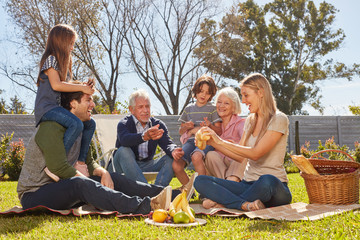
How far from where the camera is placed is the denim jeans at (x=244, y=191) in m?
3.24

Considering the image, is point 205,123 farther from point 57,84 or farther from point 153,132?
point 57,84

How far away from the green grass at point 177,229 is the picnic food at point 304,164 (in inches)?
27.6

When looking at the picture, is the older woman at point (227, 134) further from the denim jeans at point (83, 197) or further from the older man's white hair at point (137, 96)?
the denim jeans at point (83, 197)

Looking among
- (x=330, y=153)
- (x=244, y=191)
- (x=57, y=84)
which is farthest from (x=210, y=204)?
(x=330, y=153)

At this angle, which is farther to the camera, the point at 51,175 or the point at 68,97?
the point at 68,97

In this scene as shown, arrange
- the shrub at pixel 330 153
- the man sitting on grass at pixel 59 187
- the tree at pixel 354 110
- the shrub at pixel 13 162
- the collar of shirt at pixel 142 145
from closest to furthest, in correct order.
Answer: the man sitting on grass at pixel 59 187, the collar of shirt at pixel 142 145, the shrub at pixel 330 153, the shrub at pixel 13 162, the tree at pixel 354 110

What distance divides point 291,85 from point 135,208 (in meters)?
22.7

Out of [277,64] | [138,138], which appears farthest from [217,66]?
[138,138]

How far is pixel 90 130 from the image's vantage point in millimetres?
3588

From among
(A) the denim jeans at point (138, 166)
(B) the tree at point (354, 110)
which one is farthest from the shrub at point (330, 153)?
(B) the tree at point (354, 110)

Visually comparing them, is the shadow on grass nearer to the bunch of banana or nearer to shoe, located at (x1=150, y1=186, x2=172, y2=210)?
shoe, located at (x1=150, y1=186, x2=172, y2=210)

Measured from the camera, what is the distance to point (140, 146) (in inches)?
175

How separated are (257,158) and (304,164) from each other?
1.86ft

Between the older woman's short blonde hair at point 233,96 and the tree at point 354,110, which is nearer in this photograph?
the older woman's short blonde hair at point 233,96
